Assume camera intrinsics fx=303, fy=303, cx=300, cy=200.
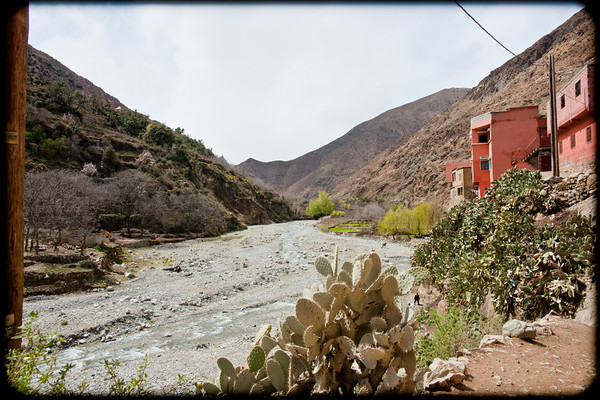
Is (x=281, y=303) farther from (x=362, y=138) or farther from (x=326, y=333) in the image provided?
(x=362, y=138)

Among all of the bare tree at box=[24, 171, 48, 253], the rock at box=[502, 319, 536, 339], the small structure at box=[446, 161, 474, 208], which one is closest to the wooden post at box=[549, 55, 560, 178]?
the rock at box=[502, 319, 536, 339]

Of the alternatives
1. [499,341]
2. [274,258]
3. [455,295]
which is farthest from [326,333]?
[274,258]

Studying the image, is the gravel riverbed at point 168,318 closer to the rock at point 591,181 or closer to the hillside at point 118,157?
the rock at point 591,181

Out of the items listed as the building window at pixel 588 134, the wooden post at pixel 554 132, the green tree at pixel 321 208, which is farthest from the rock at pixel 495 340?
the green tree at pixel 321 208

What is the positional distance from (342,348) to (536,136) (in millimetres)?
16974

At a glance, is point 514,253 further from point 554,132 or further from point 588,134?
point 588,134

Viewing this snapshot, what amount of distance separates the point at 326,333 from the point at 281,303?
9229 millimetres

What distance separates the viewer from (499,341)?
3605 millimetres

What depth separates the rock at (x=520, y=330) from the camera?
11.6 feet

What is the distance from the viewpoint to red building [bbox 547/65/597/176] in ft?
27.6

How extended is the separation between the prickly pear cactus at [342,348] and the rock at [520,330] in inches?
84.2

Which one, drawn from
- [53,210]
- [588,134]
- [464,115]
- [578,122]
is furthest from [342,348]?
[464,115]

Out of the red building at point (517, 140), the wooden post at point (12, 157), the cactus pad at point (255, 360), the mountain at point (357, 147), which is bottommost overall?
the cactus pad at point (255, 360)

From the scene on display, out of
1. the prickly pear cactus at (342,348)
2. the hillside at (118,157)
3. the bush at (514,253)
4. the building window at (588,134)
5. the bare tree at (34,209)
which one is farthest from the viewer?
the hillside at (118,157)
